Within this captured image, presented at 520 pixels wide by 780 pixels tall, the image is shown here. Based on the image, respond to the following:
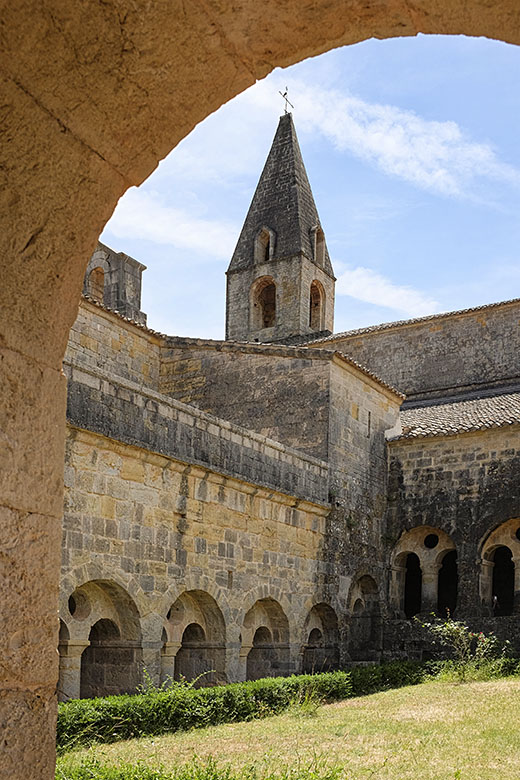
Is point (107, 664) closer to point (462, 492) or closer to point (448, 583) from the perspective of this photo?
point (462, 492)

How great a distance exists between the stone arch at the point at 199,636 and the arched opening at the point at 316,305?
47.0 feet

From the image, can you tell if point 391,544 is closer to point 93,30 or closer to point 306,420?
point 306,420

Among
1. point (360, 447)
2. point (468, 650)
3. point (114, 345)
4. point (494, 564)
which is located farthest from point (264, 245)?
point (468, 650)

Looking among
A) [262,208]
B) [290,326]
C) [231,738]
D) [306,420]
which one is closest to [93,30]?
[231,738]

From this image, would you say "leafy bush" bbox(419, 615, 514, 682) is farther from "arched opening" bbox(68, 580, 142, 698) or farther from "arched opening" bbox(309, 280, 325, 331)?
"arched opening" bbox(309, 280, 325, 331)

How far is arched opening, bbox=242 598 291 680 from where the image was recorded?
1275 cm

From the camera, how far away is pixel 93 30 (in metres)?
2.25

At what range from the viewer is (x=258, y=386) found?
15.4 metres

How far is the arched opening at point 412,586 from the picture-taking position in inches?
648

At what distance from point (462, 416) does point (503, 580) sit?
3214mm

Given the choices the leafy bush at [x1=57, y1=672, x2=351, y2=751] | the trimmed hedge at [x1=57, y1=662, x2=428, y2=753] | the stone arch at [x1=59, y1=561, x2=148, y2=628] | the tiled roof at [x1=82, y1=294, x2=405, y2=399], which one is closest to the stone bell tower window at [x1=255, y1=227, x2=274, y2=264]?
the tiled roof at [x1=82, y1=294, x2=405, y2=399]

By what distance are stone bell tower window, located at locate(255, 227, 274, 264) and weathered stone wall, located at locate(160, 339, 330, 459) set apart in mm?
9315

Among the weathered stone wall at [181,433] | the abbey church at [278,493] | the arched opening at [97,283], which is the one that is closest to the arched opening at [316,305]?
the abbey church at [278,493]

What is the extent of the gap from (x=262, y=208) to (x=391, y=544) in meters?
13.4
